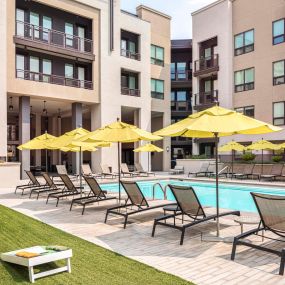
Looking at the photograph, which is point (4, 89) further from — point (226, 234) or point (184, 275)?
point (184, 275)

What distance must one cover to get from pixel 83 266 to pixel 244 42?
28864 mm

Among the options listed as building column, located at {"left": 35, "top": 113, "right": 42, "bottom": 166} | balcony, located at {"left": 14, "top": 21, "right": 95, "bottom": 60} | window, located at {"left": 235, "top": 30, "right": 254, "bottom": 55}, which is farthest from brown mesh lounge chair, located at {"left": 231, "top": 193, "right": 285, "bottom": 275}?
building column, located at {"left": 35, "top": 113, "right": 42, "bottom": 166}

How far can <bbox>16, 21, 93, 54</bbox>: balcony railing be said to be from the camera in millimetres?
23375

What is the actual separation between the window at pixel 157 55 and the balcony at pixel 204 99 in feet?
15.6

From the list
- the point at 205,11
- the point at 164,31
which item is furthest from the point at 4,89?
the point at 205,11

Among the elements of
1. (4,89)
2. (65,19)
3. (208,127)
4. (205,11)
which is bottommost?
(208,127)

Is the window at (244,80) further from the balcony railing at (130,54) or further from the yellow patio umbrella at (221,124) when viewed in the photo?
the yellow patio umbrella at (221,124)

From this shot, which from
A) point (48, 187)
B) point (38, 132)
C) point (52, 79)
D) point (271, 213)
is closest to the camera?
point (271, 213)

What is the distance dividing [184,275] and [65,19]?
997 inches

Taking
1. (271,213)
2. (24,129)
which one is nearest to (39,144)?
(24,129)

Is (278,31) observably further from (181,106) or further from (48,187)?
(48,187)

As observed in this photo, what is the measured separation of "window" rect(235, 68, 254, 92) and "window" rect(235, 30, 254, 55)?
69.1 inches

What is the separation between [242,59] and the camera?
99.9 feet

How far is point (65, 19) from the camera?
26719 millimetres
